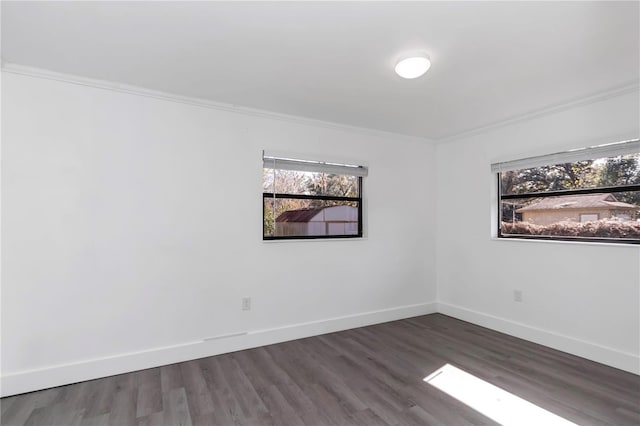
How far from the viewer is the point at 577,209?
10.5ft

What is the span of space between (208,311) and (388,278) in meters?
2.20

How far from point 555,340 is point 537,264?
734 millimetres

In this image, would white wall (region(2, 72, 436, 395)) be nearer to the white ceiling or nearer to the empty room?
the empty room

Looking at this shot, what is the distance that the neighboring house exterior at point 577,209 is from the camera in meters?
Answer: 2.93

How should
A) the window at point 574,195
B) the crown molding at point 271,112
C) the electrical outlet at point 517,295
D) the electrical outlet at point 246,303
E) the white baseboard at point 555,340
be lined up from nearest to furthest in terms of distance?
the crown molding at point 271,112
the white baseboard at point 555,340
the window at point 574,195
the electrical outlet at point 246,303
the electrical outlet at point 517,295

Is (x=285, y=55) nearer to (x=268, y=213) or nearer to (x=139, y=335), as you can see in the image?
(x=268, y=213)

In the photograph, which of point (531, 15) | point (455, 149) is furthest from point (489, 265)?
point (531, 15)

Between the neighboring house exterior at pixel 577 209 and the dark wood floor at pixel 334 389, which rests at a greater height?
the neighboring house exterior at pixel 577 209

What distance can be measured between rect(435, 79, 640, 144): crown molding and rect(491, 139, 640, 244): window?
1.38 ft

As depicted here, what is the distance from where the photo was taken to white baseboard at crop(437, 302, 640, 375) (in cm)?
275

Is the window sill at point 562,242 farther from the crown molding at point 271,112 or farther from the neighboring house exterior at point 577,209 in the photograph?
the crown molding at point 271,112

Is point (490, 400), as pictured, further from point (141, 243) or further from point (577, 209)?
point (141, 243)

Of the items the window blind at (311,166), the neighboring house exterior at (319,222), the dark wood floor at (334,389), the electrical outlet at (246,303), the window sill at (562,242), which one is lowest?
the dark wood floor at (334,389)

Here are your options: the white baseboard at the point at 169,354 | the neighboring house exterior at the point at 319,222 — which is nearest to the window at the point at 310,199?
the neighboring house exterior at the point at 319,222
